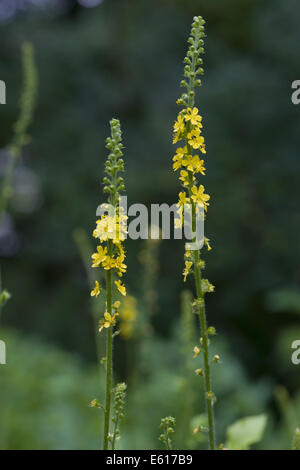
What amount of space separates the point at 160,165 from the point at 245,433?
9701mm

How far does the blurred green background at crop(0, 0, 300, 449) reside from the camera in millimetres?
11289

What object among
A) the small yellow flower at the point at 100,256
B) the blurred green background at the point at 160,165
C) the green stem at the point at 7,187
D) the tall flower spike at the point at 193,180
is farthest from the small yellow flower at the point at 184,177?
the blurred green background at the point at 160,165

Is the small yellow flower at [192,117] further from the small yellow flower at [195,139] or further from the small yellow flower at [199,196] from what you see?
the small yellow flower at [199,196]

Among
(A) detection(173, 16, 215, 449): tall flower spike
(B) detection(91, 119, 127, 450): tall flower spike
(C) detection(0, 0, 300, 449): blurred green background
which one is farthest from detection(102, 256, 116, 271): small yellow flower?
(C) detection(0, 0, 300, 449): blurred green background

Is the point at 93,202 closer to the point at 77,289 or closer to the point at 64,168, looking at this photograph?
the point at 64,168

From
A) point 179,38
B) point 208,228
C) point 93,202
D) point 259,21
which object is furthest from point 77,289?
point 259,21

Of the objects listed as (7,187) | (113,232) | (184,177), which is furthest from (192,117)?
(7,187)

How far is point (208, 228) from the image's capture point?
11.4 meters

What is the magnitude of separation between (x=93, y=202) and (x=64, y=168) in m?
→ 1.17

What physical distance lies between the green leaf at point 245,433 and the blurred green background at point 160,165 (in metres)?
7.69

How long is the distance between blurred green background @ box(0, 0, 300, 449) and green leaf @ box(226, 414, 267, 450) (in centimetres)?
769

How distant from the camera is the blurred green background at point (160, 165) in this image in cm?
1129

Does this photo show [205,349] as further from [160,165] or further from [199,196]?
[160,165]

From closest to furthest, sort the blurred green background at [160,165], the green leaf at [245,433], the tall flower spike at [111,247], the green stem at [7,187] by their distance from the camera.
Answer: the tall flower spike at [111,247] → the green leaf at [245,433] → the green stem at [7,187] → the blurred green background at [160,165]
